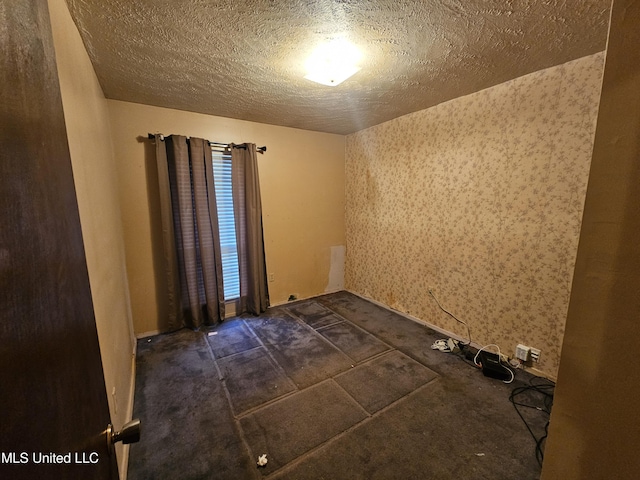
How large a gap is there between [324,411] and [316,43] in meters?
2.37

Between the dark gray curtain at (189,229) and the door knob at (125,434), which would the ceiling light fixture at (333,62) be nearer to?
the dark gray curtain at (189,229)

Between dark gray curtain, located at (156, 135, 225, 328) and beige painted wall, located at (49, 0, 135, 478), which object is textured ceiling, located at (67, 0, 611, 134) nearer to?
beige painted wall, located at (49, 0, 135, 478)

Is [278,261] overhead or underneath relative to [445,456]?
overhead

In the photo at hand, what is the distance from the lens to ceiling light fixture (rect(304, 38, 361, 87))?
1.58 metres

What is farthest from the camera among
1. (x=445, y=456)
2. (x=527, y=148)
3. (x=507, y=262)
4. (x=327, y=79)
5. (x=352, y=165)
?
(x=352, y=165)

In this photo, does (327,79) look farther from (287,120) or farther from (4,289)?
(4,289)

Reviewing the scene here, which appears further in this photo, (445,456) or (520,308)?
(520,308)

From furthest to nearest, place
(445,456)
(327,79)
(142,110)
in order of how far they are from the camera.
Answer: (142,110), (327,79), (445,456)

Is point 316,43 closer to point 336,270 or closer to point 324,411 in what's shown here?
point 324,411

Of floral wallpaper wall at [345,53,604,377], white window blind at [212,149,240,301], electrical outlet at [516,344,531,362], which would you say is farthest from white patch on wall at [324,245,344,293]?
electrical outlet at [516,344,531,362]

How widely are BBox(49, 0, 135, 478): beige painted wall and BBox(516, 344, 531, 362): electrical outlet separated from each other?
2.75 metres

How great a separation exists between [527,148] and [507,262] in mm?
914

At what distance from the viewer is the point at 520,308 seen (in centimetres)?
206

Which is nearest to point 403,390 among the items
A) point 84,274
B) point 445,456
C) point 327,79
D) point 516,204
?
point 445,456
